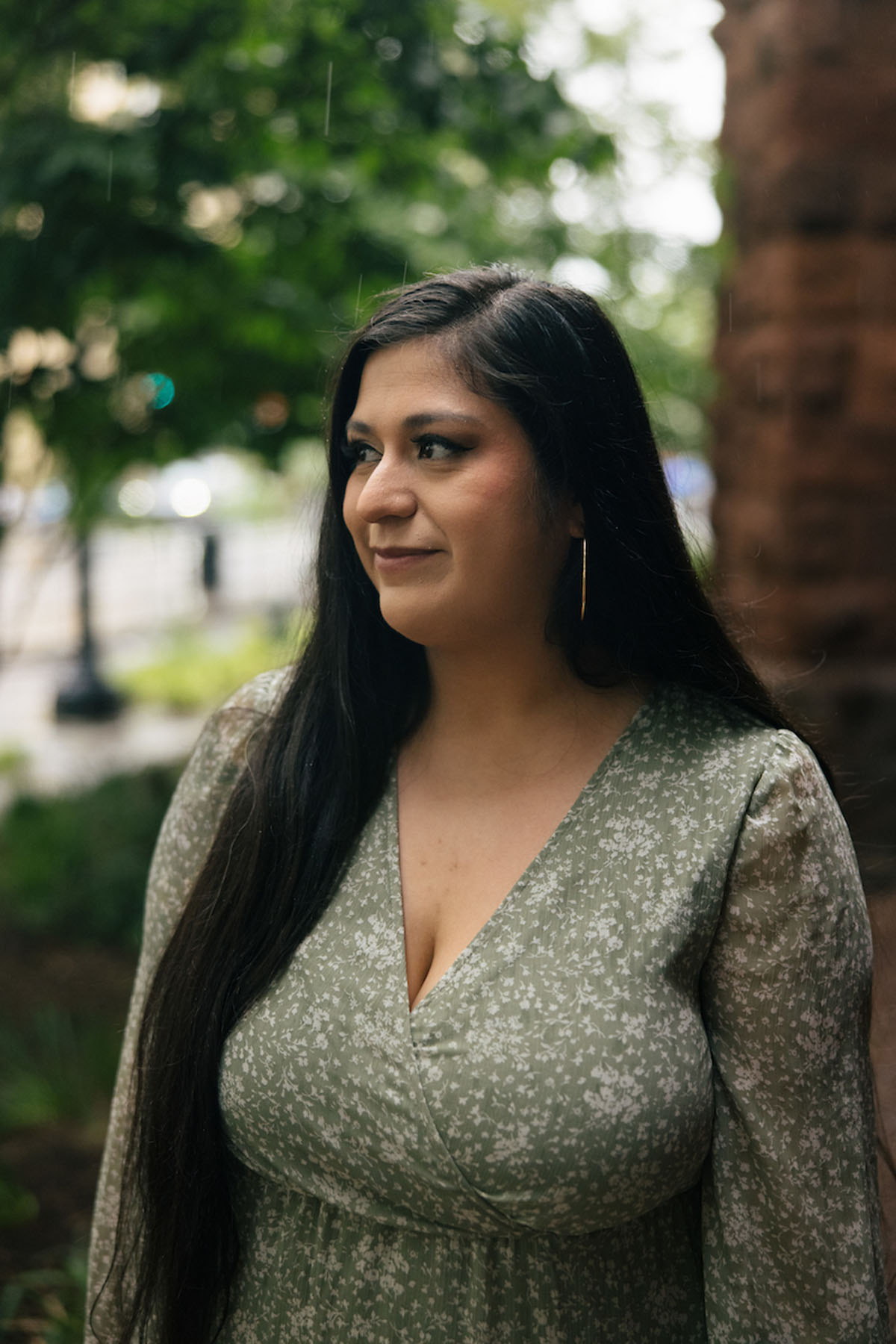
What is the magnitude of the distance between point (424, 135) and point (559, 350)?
279 centimetres

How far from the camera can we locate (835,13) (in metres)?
5.32

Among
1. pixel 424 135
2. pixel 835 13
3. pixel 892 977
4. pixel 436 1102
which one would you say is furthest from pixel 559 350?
pixel 835 13

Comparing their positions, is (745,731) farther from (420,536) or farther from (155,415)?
(155,415)

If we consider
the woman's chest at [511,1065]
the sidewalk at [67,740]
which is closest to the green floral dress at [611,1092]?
the woman's chest at [511,1065]

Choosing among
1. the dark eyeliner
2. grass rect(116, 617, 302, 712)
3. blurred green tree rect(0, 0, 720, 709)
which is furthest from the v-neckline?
grass rect(116, 617, 302, 712)

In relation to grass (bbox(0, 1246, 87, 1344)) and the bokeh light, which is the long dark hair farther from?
the bokeh light

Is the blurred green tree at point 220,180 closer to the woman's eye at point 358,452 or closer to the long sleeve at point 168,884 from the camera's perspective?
the woman's eye at point 358,452

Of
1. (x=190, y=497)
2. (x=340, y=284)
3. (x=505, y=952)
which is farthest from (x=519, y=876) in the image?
(x=190, y=497)

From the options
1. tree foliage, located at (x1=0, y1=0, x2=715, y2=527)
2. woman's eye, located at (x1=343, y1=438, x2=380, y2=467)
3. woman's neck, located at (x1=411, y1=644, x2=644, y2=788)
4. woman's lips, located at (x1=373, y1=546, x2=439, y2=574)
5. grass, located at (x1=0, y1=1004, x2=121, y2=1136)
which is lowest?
grass, located at (x1=0, y1=1004, x2=121, y2=1136)

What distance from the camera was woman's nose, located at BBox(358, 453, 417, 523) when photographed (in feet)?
6.07

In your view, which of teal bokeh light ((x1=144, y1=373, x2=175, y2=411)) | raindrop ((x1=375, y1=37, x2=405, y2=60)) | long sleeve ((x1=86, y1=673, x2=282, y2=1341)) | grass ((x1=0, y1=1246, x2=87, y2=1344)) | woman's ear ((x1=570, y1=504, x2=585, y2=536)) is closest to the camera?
woman's ear ((x1=570, y1=504, x2=585, y2=536))

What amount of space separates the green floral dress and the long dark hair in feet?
0.30

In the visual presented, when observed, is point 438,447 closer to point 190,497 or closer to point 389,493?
point 389,493

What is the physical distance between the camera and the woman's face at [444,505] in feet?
6.00
